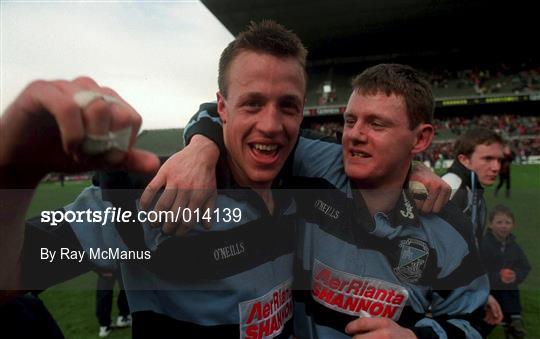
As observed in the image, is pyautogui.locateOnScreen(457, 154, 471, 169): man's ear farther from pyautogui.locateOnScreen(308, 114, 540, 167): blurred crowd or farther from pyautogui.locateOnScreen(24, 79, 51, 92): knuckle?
pyautogui.locateOnScreen(308, 114, 540, 167): blurred crowd

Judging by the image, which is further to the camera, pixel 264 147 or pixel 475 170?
pixel 475 170

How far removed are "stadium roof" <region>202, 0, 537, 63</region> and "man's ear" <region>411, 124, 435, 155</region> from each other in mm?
18865

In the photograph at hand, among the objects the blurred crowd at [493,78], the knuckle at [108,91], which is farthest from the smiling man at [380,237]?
the blurred crowd at [493,78]

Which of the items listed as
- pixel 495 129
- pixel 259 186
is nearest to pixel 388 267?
pixel 259 186

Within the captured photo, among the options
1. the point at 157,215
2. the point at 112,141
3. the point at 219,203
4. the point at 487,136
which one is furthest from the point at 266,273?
the point at 487,136

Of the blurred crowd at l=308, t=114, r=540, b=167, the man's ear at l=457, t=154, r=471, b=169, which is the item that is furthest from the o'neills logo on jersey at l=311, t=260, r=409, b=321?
the blurred crowd at l=308, t=114, r=540, b=167

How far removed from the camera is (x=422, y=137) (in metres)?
1.67

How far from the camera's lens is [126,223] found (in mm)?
1130

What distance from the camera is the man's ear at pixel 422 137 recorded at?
1632 mm

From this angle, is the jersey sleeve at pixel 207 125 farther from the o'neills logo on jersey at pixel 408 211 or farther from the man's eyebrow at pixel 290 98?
the o'neills logo on jersey at pixel 408 211

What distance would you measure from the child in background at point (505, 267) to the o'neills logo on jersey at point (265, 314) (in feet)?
7.87

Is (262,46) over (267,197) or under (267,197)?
over

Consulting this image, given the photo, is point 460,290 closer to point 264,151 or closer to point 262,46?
point 264,151

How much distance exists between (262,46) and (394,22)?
22.3m
